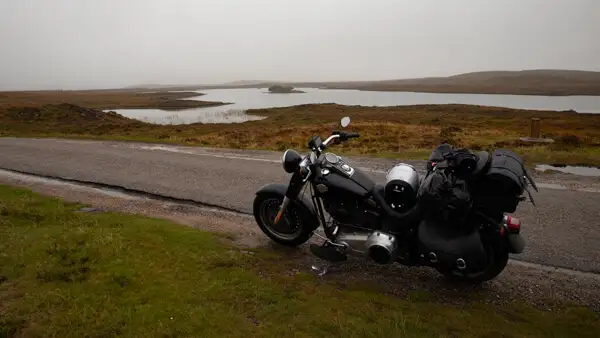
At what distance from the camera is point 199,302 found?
169 inches

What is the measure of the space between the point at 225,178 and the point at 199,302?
660 cm

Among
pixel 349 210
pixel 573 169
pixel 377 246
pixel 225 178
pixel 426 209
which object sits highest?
pixel 426 209

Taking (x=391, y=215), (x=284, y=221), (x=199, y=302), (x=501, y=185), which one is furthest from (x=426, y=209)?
(x=199, y=302)

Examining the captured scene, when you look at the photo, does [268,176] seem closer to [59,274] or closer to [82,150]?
[59,274]

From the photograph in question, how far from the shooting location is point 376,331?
3.81 meters

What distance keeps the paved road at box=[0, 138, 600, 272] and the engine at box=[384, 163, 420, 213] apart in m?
2.38

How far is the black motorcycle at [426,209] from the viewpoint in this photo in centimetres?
424

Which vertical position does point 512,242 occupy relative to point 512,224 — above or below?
below

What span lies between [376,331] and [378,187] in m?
1.89

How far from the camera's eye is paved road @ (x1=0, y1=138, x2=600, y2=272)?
6195mm

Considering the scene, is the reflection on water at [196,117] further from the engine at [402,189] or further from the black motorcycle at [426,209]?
the engine at [402,189]

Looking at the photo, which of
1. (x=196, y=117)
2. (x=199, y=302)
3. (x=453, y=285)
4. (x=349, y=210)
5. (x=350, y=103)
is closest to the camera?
(x=199, y=302)

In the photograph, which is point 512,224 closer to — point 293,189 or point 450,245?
point 450,245

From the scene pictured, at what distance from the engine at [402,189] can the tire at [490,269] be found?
0.95 meters
